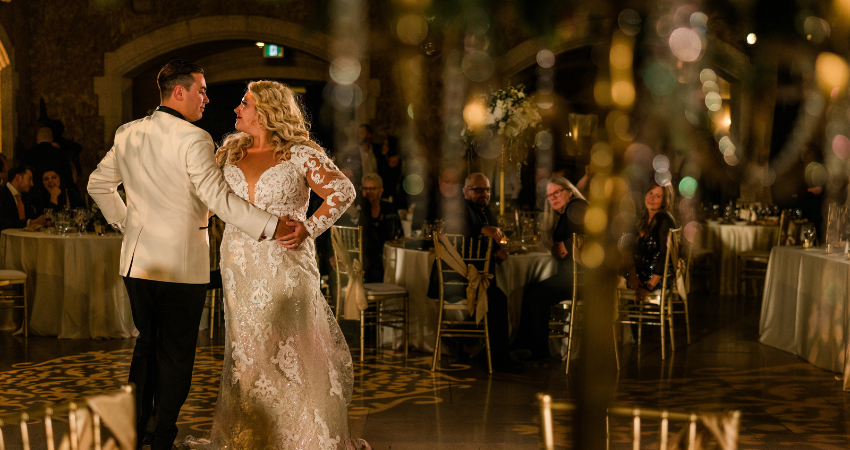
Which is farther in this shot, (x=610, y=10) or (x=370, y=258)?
(x=370, y=258)

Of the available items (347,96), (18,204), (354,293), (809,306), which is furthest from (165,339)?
(347,96)

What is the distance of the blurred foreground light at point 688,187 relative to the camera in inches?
432

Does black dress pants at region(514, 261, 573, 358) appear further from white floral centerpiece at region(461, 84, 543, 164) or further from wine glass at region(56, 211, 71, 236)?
wine glass at region(56, 211, 71, 236)

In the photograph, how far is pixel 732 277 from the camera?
28.9 ft

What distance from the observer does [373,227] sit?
638 centimetres

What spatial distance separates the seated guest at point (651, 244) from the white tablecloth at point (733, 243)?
3155mm

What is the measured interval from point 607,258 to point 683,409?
3.52 meters

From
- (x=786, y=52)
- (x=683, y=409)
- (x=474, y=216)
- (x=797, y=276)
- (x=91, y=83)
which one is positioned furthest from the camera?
(x=91, y=83)

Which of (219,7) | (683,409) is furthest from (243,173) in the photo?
(219,7)

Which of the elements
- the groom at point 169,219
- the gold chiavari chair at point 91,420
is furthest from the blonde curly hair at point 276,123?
the gold chiavari chair at point 91,420

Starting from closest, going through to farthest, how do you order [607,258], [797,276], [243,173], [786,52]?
1. [786,52]
2. [607,258]
3. [243,173]
4. [797,276]

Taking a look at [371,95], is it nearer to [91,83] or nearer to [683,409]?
[91,83]

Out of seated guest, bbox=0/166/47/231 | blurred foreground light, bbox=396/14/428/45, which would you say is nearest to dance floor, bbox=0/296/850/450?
seated guest, bbox=0/166/47/231

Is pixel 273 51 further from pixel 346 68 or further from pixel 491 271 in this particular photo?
pixel 491 271
